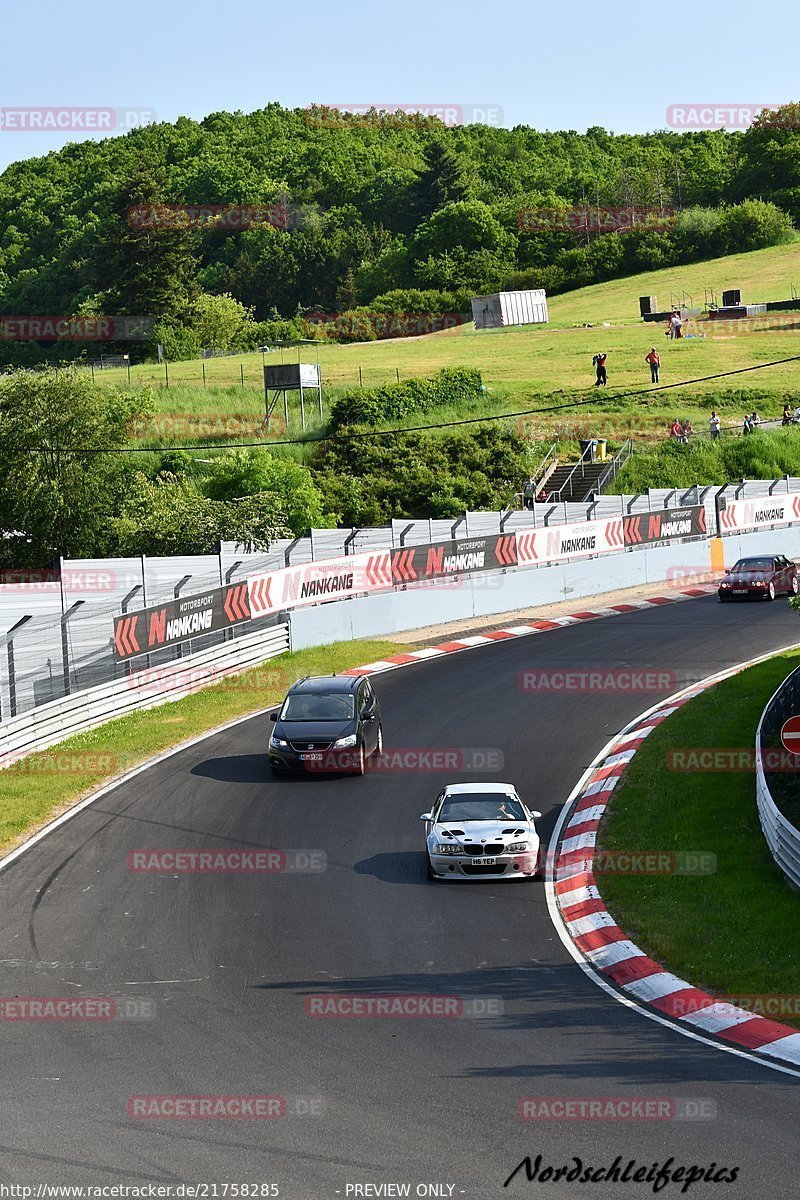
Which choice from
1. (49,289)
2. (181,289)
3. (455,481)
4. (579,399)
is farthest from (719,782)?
(49,289)

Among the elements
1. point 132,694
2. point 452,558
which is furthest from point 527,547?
point 132,694

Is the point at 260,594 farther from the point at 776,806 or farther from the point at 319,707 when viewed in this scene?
the point at 776,806

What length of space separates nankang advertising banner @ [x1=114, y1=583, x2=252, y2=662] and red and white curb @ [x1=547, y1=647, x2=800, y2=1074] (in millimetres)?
10186

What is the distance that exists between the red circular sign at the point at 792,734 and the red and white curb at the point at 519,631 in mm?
12383

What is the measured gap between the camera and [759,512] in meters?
51.3

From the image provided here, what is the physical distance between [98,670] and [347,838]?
9620mm

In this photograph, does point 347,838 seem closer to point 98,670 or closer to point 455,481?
point 98,670

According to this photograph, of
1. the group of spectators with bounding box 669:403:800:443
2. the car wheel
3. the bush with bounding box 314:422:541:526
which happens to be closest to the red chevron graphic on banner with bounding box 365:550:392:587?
the car wheel

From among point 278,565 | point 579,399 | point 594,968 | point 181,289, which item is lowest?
point 594,968

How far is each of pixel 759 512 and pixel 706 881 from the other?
118 feet

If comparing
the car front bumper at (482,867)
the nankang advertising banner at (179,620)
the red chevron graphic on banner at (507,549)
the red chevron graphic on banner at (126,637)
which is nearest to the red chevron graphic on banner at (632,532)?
the red chevron graphic on banner at (507,549)

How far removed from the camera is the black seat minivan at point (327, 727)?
2334 cm

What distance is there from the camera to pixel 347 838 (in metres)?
20.1

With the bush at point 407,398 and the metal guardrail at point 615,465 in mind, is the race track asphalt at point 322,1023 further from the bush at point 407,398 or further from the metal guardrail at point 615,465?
the bush at point 407,398
